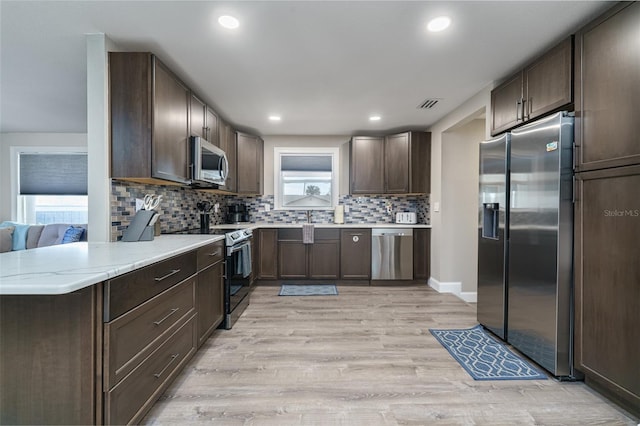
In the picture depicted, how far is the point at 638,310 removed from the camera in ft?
4.95

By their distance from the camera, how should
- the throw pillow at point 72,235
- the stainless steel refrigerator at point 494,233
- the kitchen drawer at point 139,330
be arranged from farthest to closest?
the throw pillow at point 72,235 → the stainless steel refrigerator at point 494,233 → the kitchen drawer at point 139,330

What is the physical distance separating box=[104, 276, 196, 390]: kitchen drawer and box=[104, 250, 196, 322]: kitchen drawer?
0.12 feet

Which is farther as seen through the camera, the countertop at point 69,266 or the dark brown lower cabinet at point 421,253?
the dark brown lower cabinet at point 421,253

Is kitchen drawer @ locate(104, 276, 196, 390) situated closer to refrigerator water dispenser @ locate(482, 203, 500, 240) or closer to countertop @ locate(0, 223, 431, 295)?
countertop @ locate(0, 223, 431, 295)

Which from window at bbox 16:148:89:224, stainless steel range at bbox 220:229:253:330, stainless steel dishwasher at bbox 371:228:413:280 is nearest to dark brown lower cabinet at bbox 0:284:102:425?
stainless steel range at bbox 220:229:253:330

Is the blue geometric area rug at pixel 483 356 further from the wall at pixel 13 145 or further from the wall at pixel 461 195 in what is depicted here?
the wall at pixel 13 145

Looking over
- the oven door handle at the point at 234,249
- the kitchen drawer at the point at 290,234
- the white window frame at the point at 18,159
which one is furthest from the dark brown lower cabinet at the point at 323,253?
the white window frame at the point at 18,159

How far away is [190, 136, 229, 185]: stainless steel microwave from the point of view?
2680mm

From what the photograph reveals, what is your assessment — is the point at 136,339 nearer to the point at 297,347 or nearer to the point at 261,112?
the point at 297,347

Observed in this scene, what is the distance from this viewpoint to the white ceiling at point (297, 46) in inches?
68.2

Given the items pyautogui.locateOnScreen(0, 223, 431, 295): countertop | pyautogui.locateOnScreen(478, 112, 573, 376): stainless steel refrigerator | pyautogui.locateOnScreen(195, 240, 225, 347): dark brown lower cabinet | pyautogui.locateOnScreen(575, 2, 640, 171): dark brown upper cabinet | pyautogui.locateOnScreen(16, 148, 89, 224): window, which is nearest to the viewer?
pyautogui.locateOnScreen(0, 223, 431, 295): countertop

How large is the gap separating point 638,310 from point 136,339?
2.54 meters

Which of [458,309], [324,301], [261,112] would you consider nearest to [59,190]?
[261,112]

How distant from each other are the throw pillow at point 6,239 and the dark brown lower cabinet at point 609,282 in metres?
6.13
